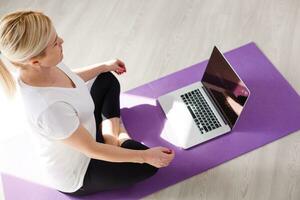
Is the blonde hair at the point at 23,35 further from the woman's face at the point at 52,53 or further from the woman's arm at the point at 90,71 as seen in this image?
the woman's arm at the point at 90,71

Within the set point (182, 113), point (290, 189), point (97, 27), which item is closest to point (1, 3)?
point (97, 27)

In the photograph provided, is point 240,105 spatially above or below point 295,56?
below

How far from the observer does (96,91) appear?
4.69ft

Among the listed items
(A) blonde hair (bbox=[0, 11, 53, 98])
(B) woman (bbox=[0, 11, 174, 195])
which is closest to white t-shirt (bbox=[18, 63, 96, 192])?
(B) woman (bbox=[0, 11, 174, 195])

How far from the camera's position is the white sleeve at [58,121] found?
37.0 inches

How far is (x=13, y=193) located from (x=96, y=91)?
52 centimetres

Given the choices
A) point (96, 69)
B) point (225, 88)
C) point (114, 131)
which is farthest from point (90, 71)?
point (225, 88)

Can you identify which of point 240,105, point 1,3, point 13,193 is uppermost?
point 240,105

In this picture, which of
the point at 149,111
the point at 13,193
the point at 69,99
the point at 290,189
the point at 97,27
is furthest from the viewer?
the point at 97,27

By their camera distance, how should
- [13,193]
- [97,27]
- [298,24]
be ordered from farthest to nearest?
[97,27], [298,24], [13,193]

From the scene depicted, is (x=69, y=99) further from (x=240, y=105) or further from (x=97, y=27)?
(x=97, y=27)

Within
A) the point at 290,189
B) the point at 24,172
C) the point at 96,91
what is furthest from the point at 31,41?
the point at 290,189

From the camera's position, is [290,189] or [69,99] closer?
[69,99]

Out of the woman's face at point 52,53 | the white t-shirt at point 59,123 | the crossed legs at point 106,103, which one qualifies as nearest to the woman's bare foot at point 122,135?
the crossed legs at point 106,103
